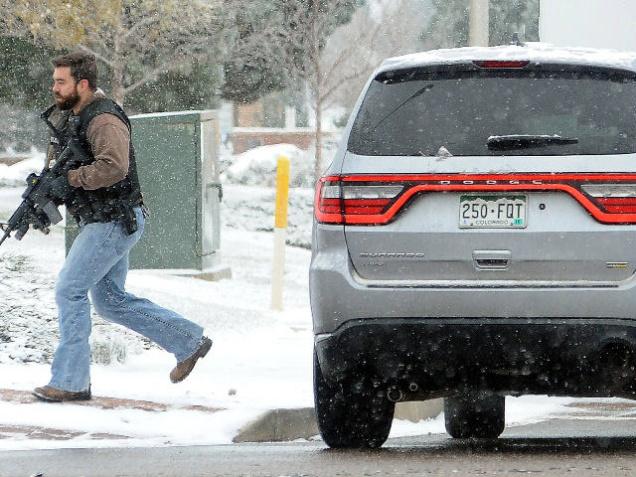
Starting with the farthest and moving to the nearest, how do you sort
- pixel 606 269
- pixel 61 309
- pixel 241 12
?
1. pixel 241 12
2. pixel 61 309
3. pixel 606 269

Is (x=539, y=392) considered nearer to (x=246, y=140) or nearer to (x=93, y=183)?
(x=93, y=183)

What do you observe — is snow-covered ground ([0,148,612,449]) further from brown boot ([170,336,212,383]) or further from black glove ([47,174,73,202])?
black glove ([47,174,73,202])

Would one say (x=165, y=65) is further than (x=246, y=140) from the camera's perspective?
No

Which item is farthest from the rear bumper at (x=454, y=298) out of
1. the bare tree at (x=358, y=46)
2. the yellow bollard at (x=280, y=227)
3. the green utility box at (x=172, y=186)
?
the bare tree at (x=358, y=46)

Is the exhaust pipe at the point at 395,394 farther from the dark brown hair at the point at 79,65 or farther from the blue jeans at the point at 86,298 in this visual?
the dark brown hair at the point at 79,65

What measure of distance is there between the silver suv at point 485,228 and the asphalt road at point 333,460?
337 mm

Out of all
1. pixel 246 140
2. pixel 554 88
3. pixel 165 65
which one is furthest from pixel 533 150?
pixel 246 140

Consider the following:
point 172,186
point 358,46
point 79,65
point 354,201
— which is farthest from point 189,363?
point 358,46

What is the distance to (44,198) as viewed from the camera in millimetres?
8273

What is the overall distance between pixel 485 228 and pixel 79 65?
2.87 meters

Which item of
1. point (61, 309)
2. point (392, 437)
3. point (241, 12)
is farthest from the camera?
point (241, 12)

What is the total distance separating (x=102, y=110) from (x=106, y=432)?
164cm

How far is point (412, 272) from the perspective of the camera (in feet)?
20.3

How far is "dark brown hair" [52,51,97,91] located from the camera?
8156 millimetres
